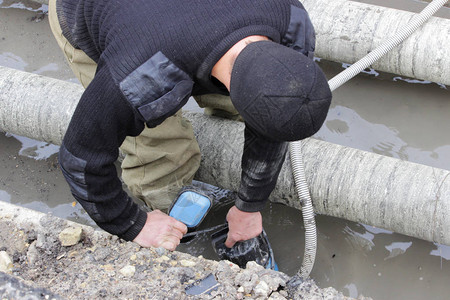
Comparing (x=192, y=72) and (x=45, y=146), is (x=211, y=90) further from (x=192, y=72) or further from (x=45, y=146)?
(x=45, y=146)

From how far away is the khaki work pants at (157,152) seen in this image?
1.93 m

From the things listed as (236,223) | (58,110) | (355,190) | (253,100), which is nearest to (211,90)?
(253,100)

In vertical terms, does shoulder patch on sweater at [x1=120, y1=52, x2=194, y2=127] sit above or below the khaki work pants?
above

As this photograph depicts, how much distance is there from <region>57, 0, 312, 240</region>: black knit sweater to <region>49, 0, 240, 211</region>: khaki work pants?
16.0 inches

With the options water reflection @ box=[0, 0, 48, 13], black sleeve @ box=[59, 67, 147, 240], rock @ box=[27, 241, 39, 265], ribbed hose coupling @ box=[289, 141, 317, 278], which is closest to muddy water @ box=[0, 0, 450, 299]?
ribbed hose coupling @ box=[289, 141, 317, 278]

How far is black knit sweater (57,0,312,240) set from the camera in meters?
1.29

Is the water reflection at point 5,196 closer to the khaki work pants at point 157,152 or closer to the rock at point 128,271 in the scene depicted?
the khaki work pants at point 157,152

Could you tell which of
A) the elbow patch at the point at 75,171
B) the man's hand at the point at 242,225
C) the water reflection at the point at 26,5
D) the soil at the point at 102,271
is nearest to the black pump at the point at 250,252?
the man's hand at the point at 242,225

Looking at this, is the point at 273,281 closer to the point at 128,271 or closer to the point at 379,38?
the point at 128,271

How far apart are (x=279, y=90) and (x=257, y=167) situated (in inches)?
22.6

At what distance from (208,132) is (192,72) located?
→ 0.82m

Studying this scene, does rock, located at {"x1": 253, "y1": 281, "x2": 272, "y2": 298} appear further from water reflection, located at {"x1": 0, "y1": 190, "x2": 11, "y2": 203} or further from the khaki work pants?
water reflection, located at {"x1": 0, "y1": 190, "x2": 11, "y2": 203}

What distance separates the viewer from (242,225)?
1900 millimetres

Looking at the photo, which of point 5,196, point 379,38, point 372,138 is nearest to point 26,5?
point 5,196
